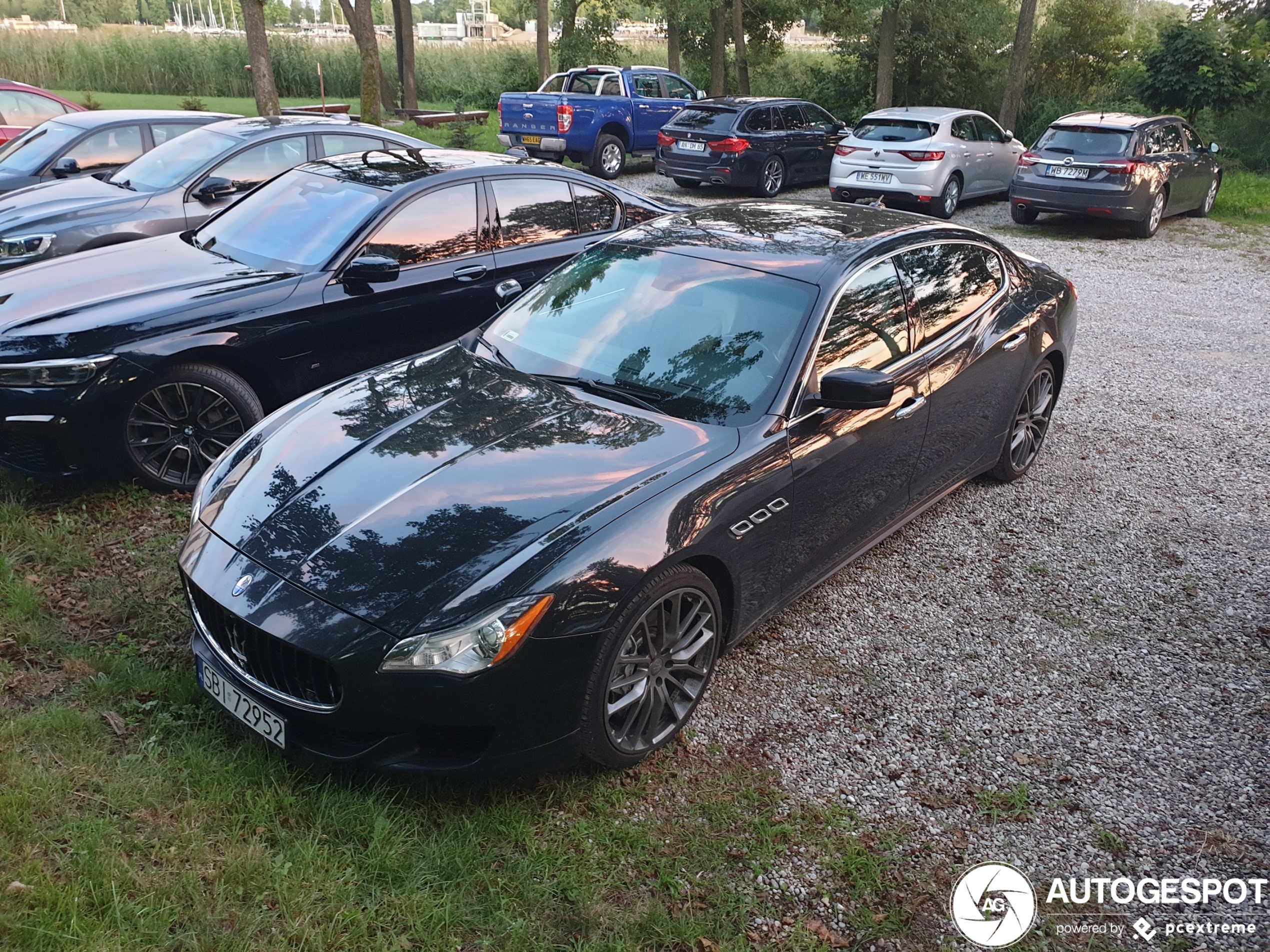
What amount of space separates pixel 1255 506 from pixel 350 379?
5316mm

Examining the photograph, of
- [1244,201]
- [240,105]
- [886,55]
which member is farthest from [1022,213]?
[240,105]

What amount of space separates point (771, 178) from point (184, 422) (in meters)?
12.8

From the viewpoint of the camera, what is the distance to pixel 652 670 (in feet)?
11.0

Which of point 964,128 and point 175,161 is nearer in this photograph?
point 175,161

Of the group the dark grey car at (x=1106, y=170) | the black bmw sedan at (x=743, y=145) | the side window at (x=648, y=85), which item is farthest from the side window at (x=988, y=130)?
→ the side window at (x=648, y=85)

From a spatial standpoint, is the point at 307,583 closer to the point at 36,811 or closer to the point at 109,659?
the point at 36,811

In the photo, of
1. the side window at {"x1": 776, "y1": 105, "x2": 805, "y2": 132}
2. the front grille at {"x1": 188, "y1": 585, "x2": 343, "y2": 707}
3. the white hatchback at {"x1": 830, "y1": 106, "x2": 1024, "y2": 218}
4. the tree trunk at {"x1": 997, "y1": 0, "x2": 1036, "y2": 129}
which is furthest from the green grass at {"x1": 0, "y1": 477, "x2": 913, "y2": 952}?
the tree trunk at {"x1": 997, "y1": 0, "x2": 1036, "y2": 129}

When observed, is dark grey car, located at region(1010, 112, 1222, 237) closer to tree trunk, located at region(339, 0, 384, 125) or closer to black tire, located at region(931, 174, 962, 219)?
black tire, located at region(931, 174, 962, 219)

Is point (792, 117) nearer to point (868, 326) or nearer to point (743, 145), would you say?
point (743, 145)

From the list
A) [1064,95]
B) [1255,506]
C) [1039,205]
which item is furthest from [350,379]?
[1064,95]

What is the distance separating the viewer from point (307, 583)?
304 cm

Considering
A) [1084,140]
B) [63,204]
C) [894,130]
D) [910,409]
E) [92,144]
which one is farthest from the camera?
[894,130]

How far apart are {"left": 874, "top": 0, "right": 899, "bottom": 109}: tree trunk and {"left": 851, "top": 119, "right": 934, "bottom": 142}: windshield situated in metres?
8.93

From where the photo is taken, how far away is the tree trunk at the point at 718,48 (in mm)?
27328
